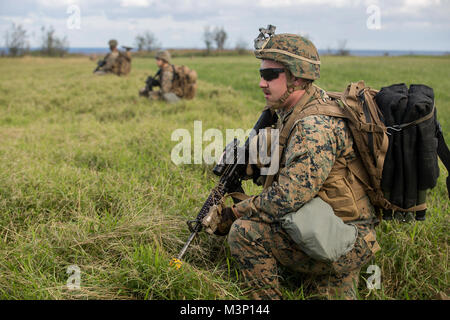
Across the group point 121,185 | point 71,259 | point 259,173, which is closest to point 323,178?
point 259,173

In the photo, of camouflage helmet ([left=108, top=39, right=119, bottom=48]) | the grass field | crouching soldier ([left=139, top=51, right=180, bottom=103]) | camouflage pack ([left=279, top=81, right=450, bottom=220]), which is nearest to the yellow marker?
the grass field

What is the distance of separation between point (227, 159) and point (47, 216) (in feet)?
6.43

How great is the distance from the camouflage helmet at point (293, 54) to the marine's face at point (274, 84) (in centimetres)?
4

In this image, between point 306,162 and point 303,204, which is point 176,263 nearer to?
point 303,204

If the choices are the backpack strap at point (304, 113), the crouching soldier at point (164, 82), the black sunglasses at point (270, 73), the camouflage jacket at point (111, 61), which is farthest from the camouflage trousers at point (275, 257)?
the camouflage jacket at point (111, 61)

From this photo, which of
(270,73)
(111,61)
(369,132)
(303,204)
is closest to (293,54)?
(270,73)

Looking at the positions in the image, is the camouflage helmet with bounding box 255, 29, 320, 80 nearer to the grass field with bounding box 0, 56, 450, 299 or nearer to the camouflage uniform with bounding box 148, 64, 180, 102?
the grass field with bounding box 0, 56, 450, 299

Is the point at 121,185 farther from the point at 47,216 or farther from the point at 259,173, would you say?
the point at 259,173

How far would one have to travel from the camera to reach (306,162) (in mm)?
2369

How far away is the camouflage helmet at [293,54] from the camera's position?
2.60 metres

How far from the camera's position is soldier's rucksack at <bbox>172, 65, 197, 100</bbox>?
394 inches

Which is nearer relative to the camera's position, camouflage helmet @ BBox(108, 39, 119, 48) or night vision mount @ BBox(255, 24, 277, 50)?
night vision mount @ BBox(255, 24, 277, 50)

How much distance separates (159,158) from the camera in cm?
523

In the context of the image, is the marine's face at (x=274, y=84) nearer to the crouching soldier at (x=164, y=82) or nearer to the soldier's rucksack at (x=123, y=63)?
the crouching soldier at (x=164, y=82)
